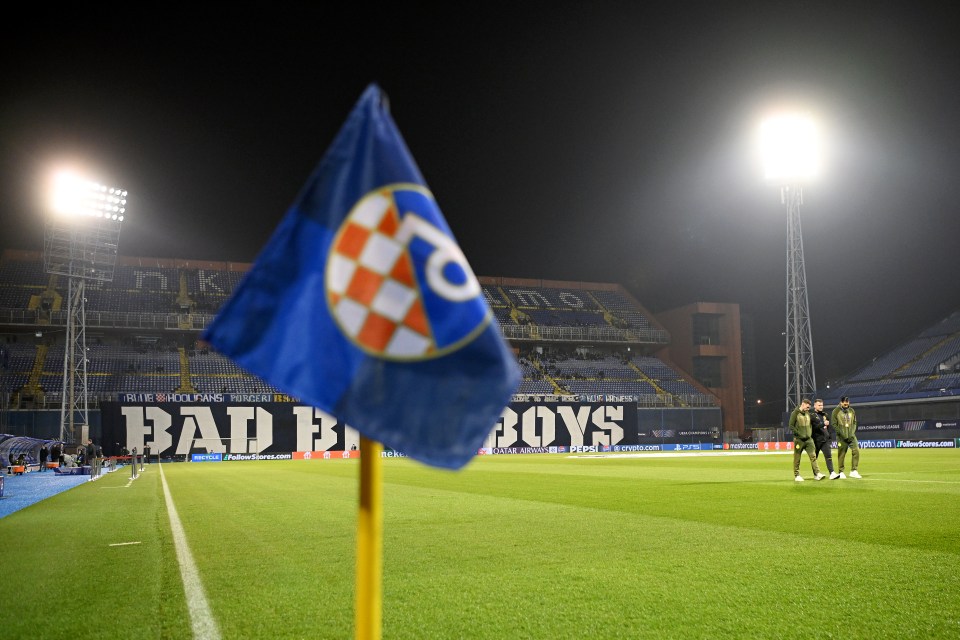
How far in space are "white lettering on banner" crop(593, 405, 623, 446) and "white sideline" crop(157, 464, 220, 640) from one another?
47.0 meters

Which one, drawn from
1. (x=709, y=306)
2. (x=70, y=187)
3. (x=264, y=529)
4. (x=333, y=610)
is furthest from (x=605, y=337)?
(x=333, y=610)

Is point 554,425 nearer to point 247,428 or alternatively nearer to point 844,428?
point 247,428

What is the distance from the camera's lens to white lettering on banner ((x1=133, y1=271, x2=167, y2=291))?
203 ft

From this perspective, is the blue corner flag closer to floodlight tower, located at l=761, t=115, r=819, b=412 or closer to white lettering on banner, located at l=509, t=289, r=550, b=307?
floodlight tower, located at l=761, t=115, r=819, b=412

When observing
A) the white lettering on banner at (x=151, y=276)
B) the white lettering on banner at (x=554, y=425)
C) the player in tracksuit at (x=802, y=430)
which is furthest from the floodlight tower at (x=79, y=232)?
the player in tracksuit at (x=802, y=430)

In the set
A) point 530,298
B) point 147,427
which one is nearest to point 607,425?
point 530,298

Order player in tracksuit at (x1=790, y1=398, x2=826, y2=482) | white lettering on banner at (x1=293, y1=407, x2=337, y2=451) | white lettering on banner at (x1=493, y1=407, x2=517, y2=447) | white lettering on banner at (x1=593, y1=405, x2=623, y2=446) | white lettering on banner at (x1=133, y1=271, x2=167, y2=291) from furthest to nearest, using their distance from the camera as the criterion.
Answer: white lettering on banner at (x1=133, y1=271, x2=167, y2=291)
white lettering on banner at (x1=593, y1=405, x2=623, y2=446)
white lettering on banner at (x1=493, y1=407, x2=517, y2=447)
white lettering on banner at (x1=293, y1=407, x2=337, y2=451)
player in tracksuit at (x1=790, y1=398, x2=826, y2=482)

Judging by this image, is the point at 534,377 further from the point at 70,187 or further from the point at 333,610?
the point at 333,610

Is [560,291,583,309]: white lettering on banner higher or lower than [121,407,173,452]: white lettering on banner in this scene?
higher

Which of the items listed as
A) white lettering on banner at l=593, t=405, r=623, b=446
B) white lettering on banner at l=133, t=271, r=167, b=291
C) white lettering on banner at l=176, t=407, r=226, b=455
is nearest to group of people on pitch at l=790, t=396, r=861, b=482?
white lettering on banner at l=176, t=407, r=226, b=455

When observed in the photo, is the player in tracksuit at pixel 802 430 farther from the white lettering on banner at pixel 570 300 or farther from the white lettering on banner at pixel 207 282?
the white lettering on banner at pixel 570 300

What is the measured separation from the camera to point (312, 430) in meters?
48.4

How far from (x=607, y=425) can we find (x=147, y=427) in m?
29.9

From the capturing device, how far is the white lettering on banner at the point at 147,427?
4394 cm
